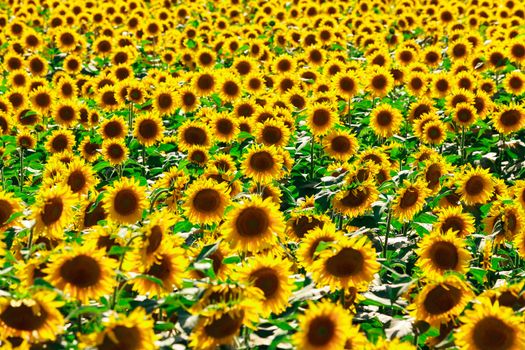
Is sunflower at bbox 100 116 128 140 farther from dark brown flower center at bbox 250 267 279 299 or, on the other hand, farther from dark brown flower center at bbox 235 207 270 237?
dark brown flower center at bbox 250 267 279 299

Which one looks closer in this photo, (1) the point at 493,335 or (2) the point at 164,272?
(1) the point at 493,335

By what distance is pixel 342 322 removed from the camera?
4062mm

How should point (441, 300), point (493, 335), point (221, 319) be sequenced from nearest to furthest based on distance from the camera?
point (221, 319) → point (493, 335) → point (441, 300)

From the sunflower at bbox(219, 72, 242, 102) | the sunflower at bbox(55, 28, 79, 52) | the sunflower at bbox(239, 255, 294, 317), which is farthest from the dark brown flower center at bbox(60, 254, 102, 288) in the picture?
the sunflower at bbox(55, 28, 79, 52)

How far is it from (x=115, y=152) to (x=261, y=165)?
215 centimetres

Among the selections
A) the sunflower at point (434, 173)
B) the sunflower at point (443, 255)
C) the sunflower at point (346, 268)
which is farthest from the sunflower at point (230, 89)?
the sunflower at point (346, 268)

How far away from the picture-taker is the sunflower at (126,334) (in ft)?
12.5

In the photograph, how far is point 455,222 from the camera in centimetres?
640

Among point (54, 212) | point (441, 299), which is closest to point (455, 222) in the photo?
point (441, 299)

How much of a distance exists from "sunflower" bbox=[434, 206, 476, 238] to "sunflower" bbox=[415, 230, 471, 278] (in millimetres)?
1009

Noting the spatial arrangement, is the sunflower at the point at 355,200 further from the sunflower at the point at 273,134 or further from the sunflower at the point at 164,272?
the sunflower at the point at 164,272

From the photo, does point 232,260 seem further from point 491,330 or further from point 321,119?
point 321,119

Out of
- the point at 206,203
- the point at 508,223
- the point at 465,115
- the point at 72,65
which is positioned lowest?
the point at 72,65

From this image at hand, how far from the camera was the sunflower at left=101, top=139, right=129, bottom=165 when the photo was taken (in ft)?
28.3
